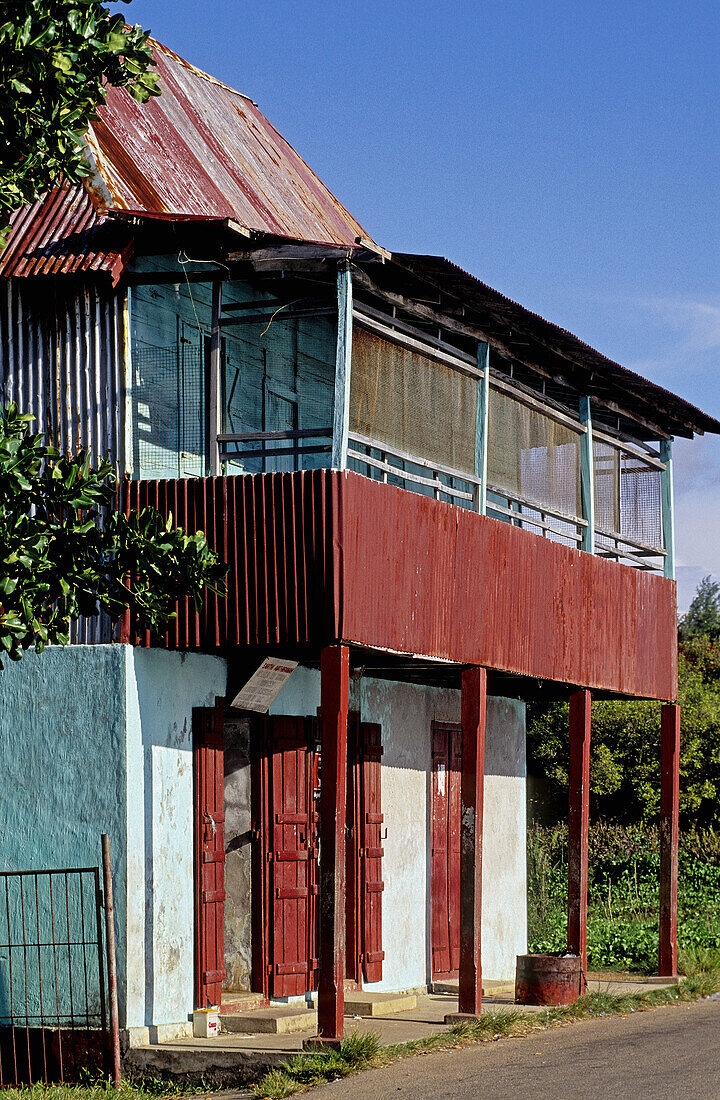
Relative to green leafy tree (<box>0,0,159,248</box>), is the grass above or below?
below

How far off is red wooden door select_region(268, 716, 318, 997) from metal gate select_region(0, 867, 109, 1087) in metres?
2.06

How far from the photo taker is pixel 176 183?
1479cm

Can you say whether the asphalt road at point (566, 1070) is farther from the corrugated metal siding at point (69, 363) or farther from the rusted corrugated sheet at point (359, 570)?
the corrugated metal siding at point (69, 363)

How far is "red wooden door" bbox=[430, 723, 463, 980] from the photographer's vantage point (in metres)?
16.9

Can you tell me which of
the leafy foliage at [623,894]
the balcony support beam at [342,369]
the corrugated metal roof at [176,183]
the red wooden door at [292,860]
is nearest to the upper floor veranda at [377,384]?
the balcony support beam at [342,369]

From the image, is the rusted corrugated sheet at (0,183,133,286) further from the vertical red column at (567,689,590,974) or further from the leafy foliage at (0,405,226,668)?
the vertical red column at (567,689,590,974)

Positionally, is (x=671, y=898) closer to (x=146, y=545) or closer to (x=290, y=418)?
(x=290, y=418)

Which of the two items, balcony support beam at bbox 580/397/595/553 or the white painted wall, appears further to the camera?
balcony support beam at bbox 580/397/595/553

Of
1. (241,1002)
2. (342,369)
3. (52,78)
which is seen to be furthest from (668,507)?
(52,78)

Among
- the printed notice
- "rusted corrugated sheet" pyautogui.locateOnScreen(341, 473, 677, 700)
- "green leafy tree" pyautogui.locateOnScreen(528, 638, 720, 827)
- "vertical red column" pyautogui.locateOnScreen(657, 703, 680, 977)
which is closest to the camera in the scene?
"rusted corrugated sheet" pyautogui.locateOnScreen(341, 473, 677, 700)

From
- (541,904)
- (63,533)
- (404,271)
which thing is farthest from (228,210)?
(541,904)

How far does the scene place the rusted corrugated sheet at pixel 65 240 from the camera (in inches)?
499

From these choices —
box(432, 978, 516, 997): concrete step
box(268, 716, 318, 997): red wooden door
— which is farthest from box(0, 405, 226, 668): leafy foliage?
box(432, 978, 516, 997): concrete step

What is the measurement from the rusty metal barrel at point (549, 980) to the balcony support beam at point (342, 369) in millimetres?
5534
